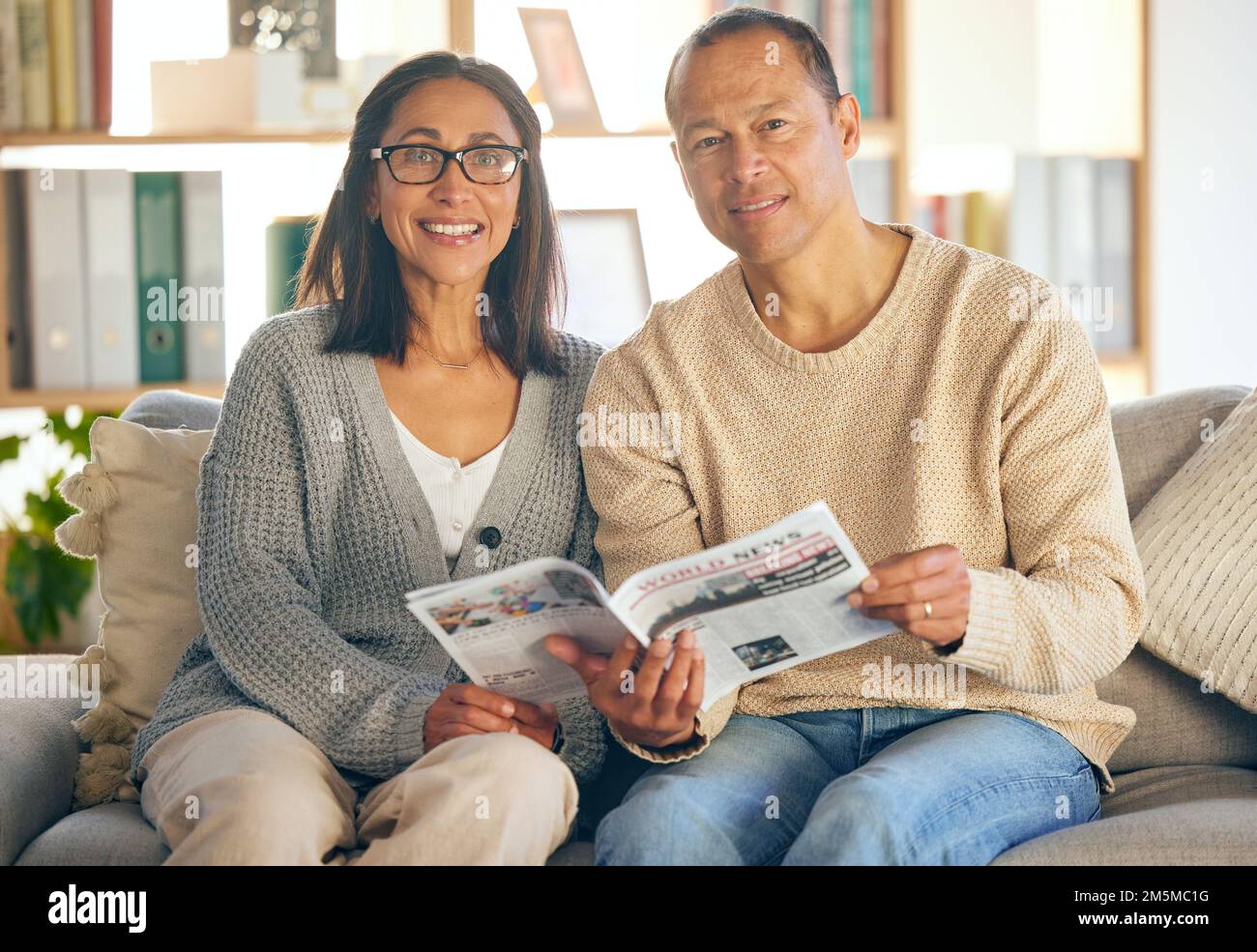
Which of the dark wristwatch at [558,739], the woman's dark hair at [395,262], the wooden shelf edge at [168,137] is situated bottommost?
the dark wristwatch at [558,739]

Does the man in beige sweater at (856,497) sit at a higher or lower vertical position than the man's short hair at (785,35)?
lower

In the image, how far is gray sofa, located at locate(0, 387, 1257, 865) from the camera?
1.33m

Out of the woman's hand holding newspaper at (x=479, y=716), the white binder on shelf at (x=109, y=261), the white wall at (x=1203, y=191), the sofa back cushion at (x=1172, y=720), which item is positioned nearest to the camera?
the woman's hand holding newspaper at (x=479, y=716)

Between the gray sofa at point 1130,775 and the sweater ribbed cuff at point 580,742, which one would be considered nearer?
the gray sofa at point 1130,775

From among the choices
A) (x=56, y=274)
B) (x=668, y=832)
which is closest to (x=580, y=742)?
(x=668, y=832)

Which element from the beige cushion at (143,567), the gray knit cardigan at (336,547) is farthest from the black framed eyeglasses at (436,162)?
the beige cushion at (143,567)

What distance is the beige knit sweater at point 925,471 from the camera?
1.38 meters

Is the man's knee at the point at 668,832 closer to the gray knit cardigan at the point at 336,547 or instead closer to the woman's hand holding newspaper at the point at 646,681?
the woman's hand holding newspaper at the point at 646,681

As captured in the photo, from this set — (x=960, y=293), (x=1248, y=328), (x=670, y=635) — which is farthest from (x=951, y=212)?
(x=670, y=635)

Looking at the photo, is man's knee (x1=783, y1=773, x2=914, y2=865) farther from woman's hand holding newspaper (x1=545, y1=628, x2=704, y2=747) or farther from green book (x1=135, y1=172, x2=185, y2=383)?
green book (x1=135, y1=172, x2=185, y2=383)

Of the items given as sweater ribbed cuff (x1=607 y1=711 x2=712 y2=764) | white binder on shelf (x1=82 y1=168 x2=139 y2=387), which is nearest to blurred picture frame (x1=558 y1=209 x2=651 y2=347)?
white binder on shelf (x1=82 y1=168 x2=139 y2=387)

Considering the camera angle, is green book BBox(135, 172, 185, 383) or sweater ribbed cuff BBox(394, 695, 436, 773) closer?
sweater ribbed cuff BBox(394, 695, 436, 773)

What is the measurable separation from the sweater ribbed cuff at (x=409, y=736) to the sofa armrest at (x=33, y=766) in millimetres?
401
